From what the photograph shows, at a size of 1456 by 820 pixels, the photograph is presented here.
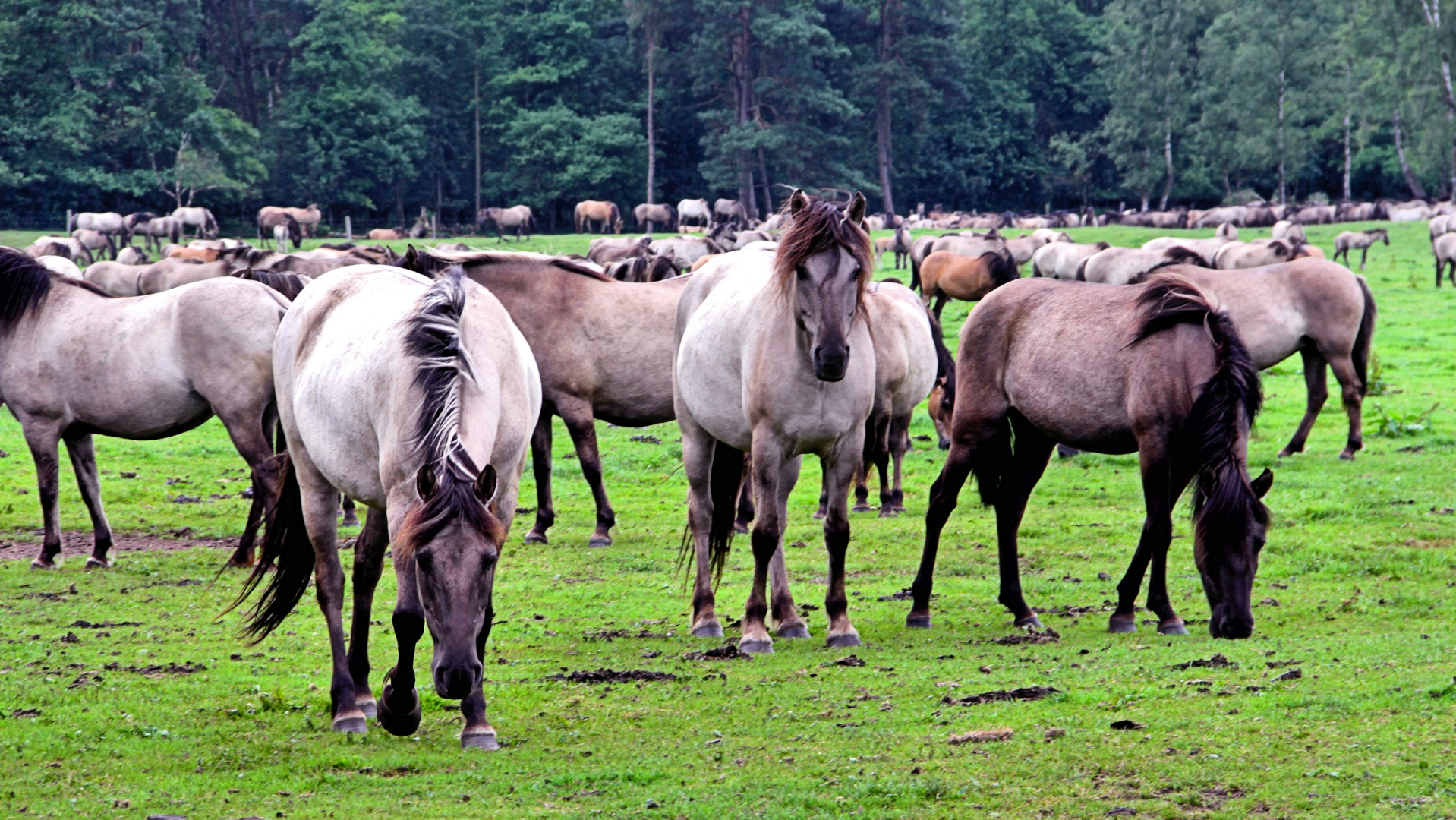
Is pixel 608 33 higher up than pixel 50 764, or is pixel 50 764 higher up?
pixel 608 33

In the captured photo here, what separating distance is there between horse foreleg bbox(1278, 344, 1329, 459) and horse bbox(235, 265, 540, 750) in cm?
1032

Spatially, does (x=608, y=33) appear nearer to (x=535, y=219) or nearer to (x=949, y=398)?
(x=535, y=219)

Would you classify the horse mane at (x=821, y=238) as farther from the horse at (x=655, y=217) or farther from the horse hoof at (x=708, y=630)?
the horse at (x=655, y=217)

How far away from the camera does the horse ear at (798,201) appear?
6.69 m

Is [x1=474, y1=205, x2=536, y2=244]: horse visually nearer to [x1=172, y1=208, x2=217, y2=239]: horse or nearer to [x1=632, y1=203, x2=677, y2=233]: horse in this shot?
[x1=632, y1=203, x2=677, y2=233]: horse

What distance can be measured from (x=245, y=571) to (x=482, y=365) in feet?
15.7

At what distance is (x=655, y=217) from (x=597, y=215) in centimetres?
269

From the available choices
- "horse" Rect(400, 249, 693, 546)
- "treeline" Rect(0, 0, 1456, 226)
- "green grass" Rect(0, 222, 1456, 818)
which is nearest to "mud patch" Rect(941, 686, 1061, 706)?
"green grass" Rect(0, 222, 1456, 818)

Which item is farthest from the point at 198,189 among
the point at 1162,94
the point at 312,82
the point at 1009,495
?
the point at 1009,495

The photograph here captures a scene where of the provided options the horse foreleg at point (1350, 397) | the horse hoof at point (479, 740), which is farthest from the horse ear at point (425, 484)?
the horse foreleg at point (1350, 397)

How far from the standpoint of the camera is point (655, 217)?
61.4 m

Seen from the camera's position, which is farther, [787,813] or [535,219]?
[535,219]

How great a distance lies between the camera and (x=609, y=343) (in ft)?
34.1

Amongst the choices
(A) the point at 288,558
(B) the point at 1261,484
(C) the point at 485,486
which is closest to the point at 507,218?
(B) the point at 1261,484
